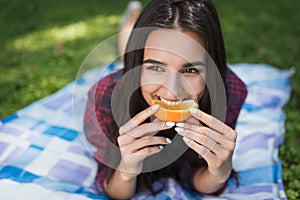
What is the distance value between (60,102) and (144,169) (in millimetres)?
872

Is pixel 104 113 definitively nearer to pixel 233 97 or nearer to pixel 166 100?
pixel 166 100

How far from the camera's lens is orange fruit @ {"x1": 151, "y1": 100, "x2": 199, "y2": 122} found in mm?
1335

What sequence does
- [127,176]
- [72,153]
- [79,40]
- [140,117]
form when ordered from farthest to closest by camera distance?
[79,40], [72,153], [127,176], [140,117]

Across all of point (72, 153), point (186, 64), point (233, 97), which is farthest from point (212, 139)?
point (72, 153)

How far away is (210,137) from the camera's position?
130 centimetres

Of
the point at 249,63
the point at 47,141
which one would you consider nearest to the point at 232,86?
the point at 47,141

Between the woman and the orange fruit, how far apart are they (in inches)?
0.9

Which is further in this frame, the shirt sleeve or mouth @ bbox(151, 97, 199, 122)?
the shirt sleeve

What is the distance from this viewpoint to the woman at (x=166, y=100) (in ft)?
4.33

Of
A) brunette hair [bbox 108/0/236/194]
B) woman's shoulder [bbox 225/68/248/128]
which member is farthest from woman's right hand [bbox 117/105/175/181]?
woman's shoulder [bbox 225/68/248/128]

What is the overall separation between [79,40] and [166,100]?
215cm

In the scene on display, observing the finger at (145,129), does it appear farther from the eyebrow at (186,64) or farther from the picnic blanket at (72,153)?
the picnic blanket at (72,153)

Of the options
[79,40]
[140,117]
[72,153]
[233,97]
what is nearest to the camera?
[140,117]

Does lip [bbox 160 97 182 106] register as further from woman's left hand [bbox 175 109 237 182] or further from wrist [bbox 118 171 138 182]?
wrist [bbox 118 171 138 182]
